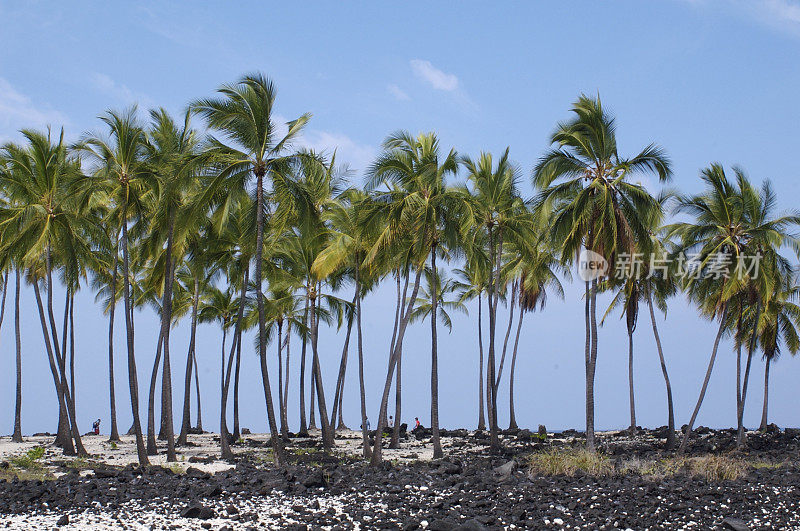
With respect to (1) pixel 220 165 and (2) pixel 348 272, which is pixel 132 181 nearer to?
(1) pixel 220 165

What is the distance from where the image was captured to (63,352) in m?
26.9

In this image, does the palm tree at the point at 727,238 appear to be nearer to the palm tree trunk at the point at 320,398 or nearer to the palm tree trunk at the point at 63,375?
the palm tree trunk at the point at 320,398

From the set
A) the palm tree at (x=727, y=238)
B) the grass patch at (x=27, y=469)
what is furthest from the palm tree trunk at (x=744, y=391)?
the grass patch at (x=27, y=469)

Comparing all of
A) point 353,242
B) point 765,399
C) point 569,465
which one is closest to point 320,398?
point 353,242

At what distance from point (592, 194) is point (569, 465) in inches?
381

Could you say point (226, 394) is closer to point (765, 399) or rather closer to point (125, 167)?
point (125, 167)

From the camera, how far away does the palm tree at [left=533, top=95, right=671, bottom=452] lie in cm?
2367

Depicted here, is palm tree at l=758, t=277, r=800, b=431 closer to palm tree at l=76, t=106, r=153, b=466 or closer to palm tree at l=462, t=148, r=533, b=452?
palm tree at l=462, t=148, r=533, b=452

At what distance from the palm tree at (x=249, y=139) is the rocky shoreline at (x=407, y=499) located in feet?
17.4

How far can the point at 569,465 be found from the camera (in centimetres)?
1808

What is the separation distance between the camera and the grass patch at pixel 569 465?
1773cm

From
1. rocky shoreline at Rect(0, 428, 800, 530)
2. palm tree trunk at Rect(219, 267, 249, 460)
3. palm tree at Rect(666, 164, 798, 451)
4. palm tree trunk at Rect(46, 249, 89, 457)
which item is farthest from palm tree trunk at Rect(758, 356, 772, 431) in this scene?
palm tree trunk at Rect(46, 249, 89, 457)

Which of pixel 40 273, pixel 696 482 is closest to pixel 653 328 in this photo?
pixel 696 482

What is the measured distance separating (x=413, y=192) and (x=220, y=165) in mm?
6346
